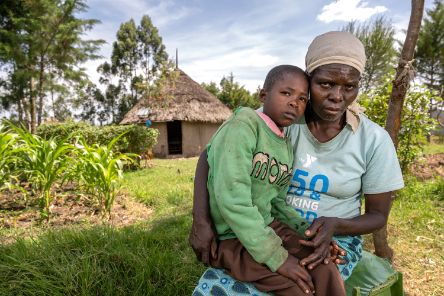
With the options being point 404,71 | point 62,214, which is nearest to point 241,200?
point 404,71

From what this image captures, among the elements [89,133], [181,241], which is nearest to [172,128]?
[89,133]

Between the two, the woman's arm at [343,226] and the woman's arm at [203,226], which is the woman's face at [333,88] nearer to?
the woman's arm at [343,226]

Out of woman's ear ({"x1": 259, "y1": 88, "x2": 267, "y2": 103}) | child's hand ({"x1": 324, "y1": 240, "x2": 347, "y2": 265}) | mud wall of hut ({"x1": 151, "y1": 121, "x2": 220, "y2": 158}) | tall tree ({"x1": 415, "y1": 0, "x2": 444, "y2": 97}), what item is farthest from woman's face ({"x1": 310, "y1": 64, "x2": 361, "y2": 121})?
tall tree ({"x1": 415, "y1": 0, "x2": 444, "y2": 97})

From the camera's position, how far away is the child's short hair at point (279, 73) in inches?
56.3

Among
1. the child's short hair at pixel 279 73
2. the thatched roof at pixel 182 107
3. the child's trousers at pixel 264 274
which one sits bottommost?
the child's trousers at pixel 264 274

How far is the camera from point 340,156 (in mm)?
1610

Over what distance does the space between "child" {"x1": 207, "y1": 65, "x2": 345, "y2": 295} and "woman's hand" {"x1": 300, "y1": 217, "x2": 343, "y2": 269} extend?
39mm

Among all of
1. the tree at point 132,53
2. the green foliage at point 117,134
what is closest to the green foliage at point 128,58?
the tree at point 132,53

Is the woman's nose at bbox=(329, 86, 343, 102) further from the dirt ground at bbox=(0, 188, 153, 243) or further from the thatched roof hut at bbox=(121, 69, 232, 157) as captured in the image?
the thatched roof hut at bbox=(121, 69, 232, 157)

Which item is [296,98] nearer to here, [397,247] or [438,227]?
[397,247]

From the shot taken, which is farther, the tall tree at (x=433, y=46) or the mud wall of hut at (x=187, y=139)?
the tall tree at (x=433, y=46)

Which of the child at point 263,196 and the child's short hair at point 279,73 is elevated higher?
the child's short hair at point 279,73

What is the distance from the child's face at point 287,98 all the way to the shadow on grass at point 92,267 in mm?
1488

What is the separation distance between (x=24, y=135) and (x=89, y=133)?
588 centimetres
